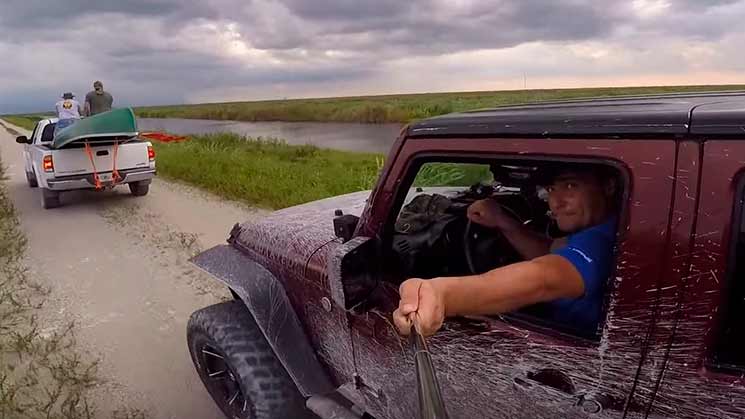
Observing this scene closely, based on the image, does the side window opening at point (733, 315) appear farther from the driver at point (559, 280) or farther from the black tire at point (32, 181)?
the black tire at point (32, 181)

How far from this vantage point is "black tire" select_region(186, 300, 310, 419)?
238cm

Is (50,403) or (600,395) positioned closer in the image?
(600,395)

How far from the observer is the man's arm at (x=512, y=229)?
6.11 ft

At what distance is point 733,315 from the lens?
3.96 feet

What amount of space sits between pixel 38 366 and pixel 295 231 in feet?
7.13

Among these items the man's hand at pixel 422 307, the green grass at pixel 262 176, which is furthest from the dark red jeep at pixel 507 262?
the green grass at pixel 262 176

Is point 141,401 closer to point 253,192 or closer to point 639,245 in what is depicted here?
point 639,245

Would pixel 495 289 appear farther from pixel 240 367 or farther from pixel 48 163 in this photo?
pixel 48 163

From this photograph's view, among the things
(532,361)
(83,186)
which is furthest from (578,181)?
(83,186)

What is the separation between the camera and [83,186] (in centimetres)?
830

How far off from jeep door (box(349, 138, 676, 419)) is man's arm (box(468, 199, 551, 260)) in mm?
294

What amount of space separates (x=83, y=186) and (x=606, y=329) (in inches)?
335

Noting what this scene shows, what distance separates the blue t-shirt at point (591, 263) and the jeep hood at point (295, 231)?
3.66 feet

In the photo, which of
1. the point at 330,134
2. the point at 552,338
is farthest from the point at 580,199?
the point at 330,134
